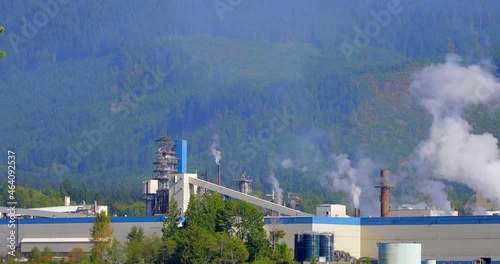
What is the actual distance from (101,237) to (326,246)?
14041mm

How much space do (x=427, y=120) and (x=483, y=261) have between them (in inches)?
3684

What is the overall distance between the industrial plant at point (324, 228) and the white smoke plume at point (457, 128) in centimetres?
788

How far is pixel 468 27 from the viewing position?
7564 inches

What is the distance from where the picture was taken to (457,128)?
86.1 m

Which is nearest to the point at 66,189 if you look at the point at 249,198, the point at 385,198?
the point at 249,198

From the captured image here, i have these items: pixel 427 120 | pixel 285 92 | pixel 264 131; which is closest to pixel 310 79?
pixel 285 92

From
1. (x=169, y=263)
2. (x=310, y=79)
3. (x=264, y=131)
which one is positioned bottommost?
(x=169, y=263)

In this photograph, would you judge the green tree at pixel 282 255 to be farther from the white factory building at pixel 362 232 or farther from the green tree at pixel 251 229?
the white factory building at pixel 362 232

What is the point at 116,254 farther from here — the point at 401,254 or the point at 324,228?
the point at 401,254

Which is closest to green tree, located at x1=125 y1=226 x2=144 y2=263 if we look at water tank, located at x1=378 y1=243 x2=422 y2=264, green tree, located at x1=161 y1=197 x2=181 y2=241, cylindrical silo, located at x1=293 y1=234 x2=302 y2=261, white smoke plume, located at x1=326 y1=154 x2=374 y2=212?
green tree, located at x1=161 y1=197 x2=181 y2=241

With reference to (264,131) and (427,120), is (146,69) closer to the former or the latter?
(264,131)

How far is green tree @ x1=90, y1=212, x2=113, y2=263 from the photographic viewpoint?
5942cm

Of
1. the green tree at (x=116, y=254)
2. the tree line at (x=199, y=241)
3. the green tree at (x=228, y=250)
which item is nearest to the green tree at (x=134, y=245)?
the tree line at (x=199, y=241)

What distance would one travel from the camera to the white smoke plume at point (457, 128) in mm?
69750
